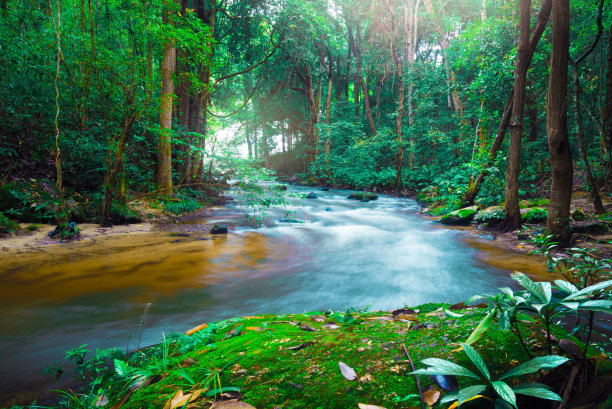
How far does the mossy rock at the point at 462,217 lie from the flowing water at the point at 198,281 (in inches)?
56.6

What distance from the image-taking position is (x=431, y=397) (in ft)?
3.51

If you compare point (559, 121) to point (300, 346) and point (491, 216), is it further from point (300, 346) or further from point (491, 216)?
point (300, 346)

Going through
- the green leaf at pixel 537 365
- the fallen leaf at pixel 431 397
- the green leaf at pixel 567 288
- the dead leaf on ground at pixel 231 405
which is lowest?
the dead leaf on ground at pixel 231 405

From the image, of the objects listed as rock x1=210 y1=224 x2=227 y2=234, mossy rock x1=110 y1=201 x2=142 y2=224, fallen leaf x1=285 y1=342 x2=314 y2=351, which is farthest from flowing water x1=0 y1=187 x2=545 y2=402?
fallen leaf x1=285 y1=342 x2=314 y2=351

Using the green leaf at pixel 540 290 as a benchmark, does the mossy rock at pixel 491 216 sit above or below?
below

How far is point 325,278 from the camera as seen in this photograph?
16.5ft

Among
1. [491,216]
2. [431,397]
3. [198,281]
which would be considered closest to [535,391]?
[431,397]

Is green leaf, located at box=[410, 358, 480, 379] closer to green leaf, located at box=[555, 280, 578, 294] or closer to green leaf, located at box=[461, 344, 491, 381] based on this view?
green leaf, located at box=[461, 344, 491, 381]

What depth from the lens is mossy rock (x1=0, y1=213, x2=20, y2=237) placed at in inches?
212

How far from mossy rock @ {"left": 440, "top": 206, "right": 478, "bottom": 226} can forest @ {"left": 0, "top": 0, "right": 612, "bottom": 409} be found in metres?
0.10

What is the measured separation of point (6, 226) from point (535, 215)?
1226cm

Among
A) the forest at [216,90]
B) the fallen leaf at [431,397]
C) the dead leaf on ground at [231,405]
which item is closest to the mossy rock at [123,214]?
the forest at [216,90]

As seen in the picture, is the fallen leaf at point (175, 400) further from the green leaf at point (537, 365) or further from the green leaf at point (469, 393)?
the green leaf at point (537, 365)

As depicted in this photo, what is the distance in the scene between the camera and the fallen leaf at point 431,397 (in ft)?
3.43
